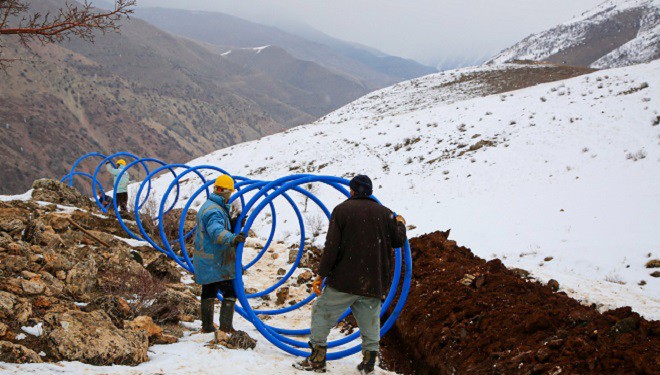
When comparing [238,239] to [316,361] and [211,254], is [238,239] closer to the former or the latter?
[211,254]

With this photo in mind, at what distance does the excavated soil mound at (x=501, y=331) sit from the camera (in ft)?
12.6

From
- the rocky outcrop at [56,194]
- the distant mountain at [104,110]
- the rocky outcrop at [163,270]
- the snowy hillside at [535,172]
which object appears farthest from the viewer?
the distant mountain at [104,110]

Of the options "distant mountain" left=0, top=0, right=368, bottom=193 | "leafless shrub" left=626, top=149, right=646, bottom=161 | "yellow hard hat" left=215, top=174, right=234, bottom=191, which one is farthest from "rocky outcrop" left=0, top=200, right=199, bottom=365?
"distant mountain" left=0, top=0, right=368, bottom=193

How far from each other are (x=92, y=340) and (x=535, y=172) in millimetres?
14234

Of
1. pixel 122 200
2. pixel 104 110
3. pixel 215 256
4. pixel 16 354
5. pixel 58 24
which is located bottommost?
pixel 122 200

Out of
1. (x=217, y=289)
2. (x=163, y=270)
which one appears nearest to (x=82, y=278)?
(x=217, y=289)

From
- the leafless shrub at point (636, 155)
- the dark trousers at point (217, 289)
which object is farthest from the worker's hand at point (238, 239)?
the leafless shrub at point (636, 155)

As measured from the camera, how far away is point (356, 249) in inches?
162

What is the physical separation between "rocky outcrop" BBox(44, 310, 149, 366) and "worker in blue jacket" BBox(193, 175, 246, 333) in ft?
2.99

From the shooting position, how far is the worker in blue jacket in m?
4.91

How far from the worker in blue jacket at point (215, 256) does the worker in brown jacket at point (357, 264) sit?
44.9 inches

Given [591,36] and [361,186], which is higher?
[591,36]

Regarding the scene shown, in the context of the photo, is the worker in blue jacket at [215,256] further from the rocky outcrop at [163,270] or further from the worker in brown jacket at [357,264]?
the rocky outcrop at [163,270]

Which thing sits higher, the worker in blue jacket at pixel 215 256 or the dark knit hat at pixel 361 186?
the dark knit hat at pixel 361 186
